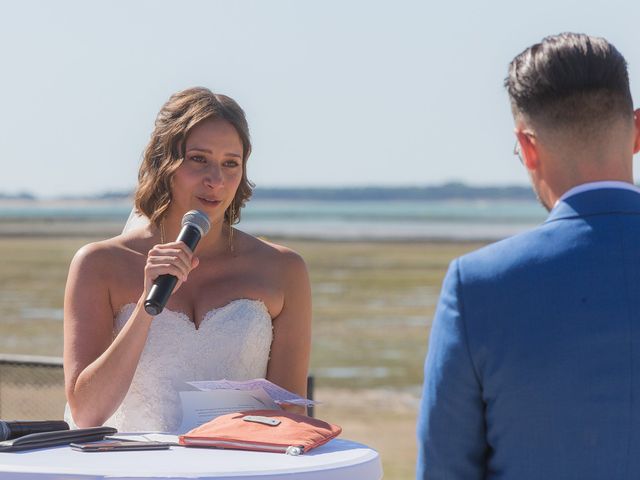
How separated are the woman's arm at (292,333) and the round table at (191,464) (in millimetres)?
927

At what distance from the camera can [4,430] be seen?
3609 mm

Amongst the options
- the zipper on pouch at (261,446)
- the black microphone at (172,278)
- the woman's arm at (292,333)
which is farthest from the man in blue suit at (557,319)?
the woman's arm at (292,333)

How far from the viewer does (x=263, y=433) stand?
353cm

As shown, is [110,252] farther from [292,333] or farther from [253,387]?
[253,387]

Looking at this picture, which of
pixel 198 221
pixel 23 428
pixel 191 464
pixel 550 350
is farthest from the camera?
pixel 198 221

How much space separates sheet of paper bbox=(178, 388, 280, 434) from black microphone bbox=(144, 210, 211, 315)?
509 mm

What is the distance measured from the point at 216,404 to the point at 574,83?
2.12 metres

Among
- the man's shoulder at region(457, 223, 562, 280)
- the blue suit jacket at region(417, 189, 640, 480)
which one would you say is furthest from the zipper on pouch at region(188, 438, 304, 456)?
the man's shoulder at region(457, 223, 562, 280)

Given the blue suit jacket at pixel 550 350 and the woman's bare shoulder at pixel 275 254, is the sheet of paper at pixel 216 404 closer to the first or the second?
the woman's bare shoulder at pixel 275 254

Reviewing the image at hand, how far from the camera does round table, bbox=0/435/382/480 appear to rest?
317 cm

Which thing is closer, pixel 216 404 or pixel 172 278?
pixel 172 278

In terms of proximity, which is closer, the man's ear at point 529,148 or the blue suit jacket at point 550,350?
the blue suit jacket at point 550,350

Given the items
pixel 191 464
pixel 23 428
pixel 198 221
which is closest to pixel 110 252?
pixel 198 221

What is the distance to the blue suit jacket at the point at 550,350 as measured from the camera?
7.23 feet
